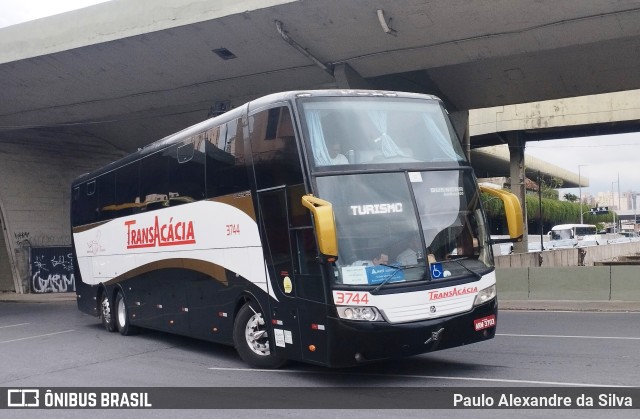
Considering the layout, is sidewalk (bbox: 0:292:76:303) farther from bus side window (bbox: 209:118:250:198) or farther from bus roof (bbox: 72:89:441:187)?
bus side window (bbox: 209:118:250:198)

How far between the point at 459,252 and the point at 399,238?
0.95 meters

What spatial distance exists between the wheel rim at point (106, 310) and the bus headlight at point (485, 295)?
10.4 metres

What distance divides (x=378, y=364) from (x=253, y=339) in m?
1.83

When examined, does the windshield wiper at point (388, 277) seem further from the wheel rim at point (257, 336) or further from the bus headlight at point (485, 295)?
the wheel rim at point (257, 336)

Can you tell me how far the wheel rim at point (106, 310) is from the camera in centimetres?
1714

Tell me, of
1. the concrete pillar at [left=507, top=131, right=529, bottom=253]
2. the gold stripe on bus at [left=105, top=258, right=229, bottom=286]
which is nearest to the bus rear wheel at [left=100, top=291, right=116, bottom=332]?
the gold stripe on bus at [left=105, top=258, right=229, bottom=286]

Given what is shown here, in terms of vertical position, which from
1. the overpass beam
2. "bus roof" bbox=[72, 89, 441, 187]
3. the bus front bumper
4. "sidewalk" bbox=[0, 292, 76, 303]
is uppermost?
the overpass beam

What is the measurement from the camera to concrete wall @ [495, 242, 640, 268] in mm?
33094

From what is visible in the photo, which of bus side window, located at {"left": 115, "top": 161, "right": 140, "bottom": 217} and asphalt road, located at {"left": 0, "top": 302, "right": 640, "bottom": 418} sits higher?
bus side window, located at {"left": 115, "top": 161, "right": 140, "bottom": 217}

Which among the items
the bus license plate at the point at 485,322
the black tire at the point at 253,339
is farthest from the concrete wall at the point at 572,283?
the black tire at the point at 253,339

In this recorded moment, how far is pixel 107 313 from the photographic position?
56.7 ft

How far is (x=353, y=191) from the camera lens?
886cm

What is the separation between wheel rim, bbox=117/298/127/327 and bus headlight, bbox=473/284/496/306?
9168mm

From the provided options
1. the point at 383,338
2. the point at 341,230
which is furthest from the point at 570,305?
the point at 341,230
